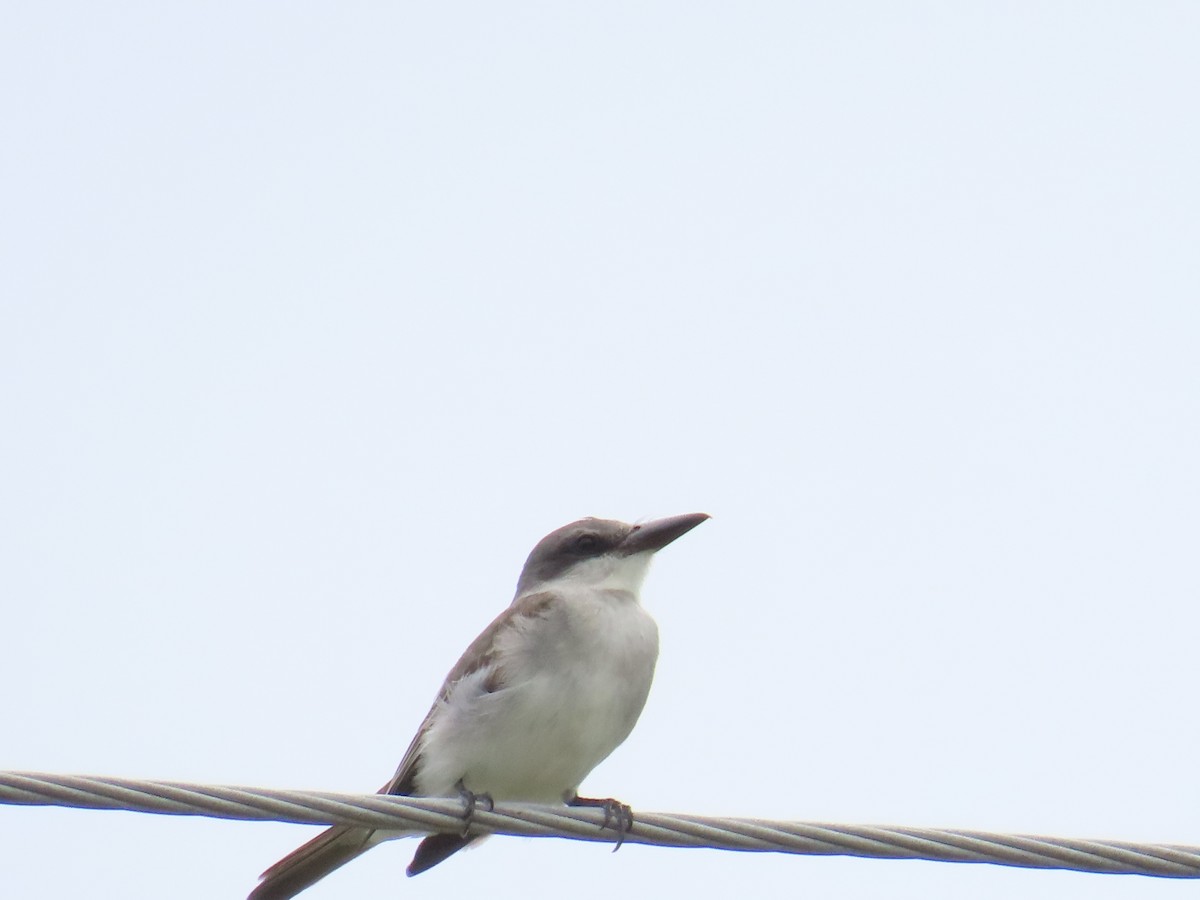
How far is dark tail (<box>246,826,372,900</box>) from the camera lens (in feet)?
20.8

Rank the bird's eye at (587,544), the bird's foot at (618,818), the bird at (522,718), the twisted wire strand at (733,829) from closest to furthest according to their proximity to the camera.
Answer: the twisted wire strand at (733,829), the bird's foot at (618,818), the bird at (522,718), the bird's eye at (587,544)

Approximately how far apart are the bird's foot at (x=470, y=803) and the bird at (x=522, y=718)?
0.01 metres

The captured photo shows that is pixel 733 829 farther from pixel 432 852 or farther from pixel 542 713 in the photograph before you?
pixel 432 852

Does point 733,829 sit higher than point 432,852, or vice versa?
point 733,829

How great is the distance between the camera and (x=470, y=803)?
229 inches

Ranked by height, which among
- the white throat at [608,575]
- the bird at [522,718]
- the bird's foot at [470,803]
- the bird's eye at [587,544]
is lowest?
the bird's foot at [470,803]

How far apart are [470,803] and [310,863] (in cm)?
96

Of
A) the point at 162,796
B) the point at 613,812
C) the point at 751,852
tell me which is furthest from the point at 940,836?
the point at 162,796

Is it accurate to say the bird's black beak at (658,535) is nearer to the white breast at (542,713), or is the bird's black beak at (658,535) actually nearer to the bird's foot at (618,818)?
the white breast at (542,713)

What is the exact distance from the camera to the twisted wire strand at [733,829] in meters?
4.07

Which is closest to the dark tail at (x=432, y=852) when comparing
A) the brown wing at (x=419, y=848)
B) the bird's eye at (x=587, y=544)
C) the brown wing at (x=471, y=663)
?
the brown wing at (x=419, y=848)

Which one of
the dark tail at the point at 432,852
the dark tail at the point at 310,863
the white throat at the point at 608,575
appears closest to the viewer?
the dark tail at the point at 310,863

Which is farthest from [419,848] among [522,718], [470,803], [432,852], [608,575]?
[608,575]

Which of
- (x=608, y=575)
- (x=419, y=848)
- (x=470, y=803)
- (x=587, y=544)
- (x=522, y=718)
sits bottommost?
(x=419, y=848)
